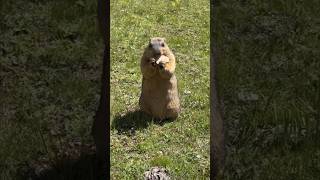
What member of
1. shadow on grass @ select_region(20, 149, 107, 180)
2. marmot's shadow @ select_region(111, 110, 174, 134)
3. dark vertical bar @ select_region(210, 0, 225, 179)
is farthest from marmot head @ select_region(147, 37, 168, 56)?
shadow on grass @ select_region(20, 149, 107, 180)

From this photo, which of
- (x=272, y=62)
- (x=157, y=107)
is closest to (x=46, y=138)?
(x=272, y=62)

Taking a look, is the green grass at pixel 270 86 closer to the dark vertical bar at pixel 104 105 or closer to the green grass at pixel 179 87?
the dark vertical bar at pixel 104 105

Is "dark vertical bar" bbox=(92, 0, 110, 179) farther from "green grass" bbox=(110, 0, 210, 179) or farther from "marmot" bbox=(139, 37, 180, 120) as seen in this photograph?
"marmot" bbox=(139, 37, 180, 120)

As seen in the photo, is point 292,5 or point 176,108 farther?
point 176,108

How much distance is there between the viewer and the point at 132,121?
7.57 metres

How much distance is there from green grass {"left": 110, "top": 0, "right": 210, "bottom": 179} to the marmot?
0.15 metres

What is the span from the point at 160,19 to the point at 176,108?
4.10 m

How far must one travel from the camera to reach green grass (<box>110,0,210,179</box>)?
6594 mm

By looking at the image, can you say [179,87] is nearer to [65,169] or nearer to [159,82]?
[159,82]

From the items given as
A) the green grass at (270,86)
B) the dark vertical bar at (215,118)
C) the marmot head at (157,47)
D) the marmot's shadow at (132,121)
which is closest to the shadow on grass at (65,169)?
the dark vertical bar at (215,118)

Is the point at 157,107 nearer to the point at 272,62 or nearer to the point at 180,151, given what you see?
the point at 180,151

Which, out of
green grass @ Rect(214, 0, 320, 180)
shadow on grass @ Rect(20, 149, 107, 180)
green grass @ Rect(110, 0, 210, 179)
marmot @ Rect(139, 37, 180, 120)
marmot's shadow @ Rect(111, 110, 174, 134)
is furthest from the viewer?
marmot's shadow @ Rect(111, 110, 174, 134)

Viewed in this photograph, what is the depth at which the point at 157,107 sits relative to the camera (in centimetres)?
752

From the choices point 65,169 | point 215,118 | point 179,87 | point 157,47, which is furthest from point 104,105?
point 179,87
